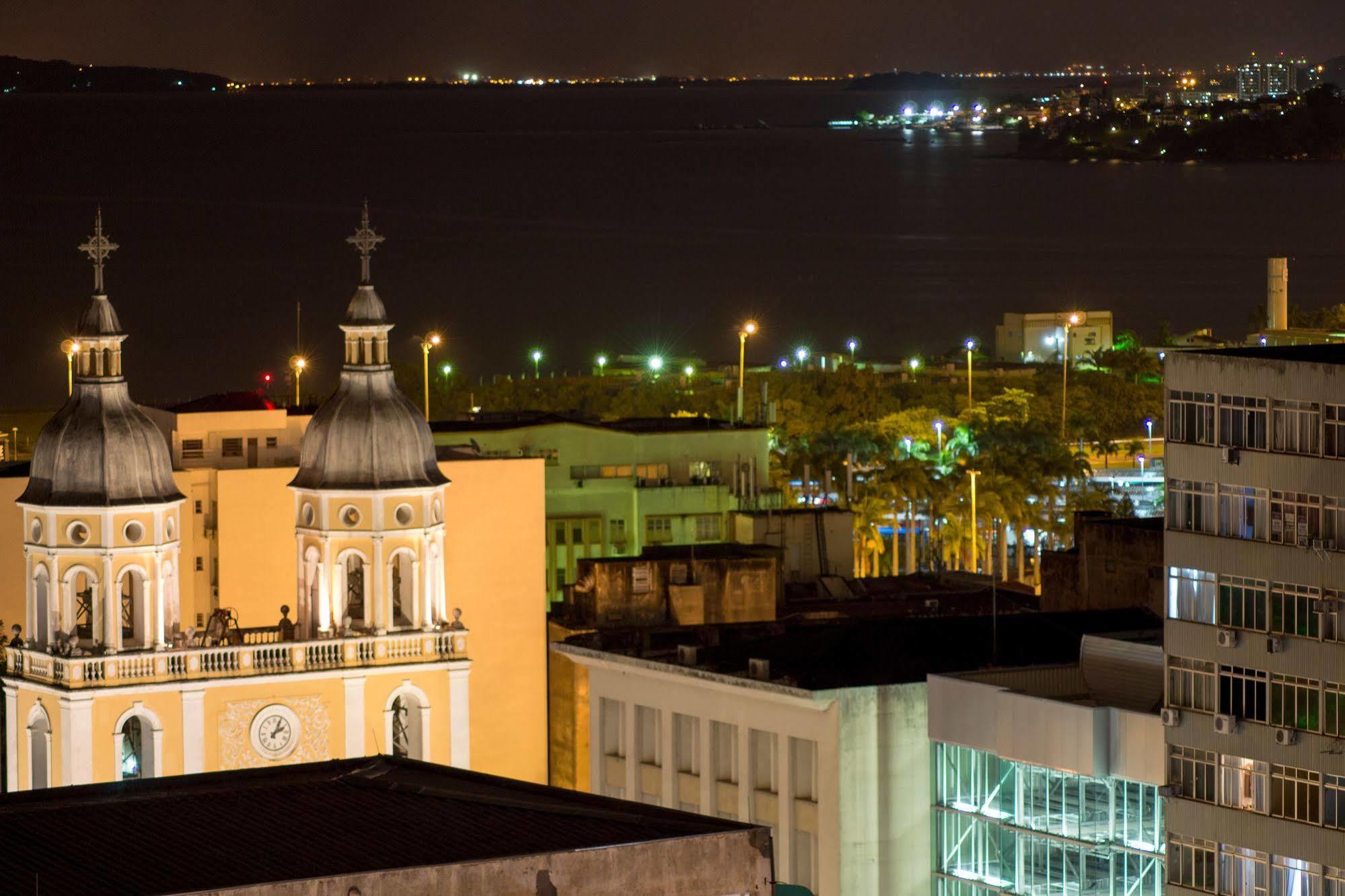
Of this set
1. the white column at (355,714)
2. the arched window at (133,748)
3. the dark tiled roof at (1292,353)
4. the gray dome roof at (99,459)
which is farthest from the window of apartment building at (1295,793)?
the arched window at (133,748)

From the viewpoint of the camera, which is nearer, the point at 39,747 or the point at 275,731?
Answer: the point at 39,747

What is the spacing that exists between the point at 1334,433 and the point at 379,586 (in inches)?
700

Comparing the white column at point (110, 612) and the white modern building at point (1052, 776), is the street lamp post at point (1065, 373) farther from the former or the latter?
the white column at point (110, 612)

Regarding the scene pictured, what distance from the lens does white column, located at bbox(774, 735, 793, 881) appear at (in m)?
59.7

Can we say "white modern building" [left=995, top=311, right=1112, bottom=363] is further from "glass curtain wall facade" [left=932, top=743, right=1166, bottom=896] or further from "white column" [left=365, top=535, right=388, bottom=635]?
"glass curtain wall facade" [left=932, top=743, right=1166, bottom=896]

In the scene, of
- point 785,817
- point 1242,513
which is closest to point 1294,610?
point 1242,513

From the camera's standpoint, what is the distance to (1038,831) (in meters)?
53.8

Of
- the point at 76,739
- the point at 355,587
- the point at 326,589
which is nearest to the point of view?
the point at 76,739

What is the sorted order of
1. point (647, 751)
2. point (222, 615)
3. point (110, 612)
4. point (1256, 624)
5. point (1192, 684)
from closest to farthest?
point (1256, 624), point (1192, 684), point (110, 612), point (222, 615), point (647, 751)

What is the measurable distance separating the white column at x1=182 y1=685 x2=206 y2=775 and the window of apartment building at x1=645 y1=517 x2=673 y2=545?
135ft

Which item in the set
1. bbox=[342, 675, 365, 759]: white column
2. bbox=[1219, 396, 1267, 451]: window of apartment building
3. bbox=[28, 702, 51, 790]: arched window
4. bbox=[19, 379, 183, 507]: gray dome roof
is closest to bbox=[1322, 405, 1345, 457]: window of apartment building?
bbox=[1219, 396, 1267, 451]: window of apartment building

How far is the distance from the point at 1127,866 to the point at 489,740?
22.1 metres

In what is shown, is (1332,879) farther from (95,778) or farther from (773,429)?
(773,429)

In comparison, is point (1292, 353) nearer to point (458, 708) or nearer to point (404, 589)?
point (458, 708)
